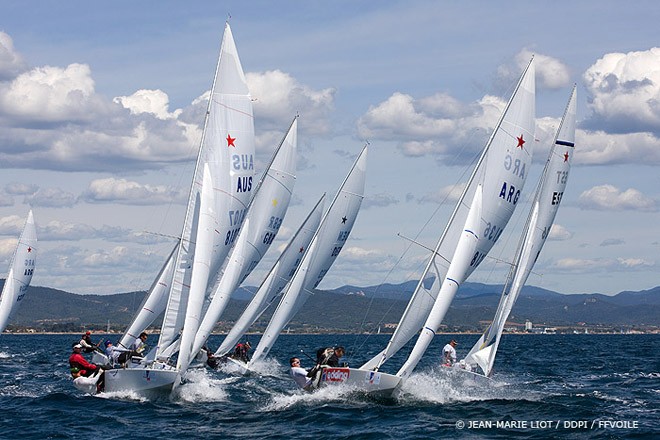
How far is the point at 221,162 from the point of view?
29641mm

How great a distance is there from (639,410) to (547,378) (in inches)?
472

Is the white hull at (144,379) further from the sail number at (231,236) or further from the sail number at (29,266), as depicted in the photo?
the sail number at (29,266)

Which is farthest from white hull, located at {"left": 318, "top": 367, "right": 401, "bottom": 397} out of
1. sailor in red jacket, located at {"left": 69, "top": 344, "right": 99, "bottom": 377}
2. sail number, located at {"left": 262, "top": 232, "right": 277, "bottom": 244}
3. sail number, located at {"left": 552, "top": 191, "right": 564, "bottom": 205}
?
sail number, located at {"left": 262, "top": 232, "right": 277, "bottom": 244}

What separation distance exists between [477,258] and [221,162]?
26.3 ft

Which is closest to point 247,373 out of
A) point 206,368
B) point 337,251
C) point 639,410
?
point 206,368

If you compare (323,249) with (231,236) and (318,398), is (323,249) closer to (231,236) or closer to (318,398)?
(231,236)

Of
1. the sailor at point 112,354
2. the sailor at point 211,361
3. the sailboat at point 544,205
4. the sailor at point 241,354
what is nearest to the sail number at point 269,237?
the sailor at point 241,354

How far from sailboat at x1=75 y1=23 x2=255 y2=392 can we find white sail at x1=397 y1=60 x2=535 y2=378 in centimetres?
656

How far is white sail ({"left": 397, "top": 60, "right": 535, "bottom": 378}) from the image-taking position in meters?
28.5

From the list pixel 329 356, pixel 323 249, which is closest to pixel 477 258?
pixel 329 356

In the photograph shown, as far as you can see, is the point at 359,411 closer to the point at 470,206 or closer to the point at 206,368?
the point at 470,206

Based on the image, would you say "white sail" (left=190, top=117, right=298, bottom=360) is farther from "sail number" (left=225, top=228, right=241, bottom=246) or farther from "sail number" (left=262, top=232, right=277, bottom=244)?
"sail number" (left=225, top=228, right=241, bottom=246)

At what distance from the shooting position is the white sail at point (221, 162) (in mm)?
29562

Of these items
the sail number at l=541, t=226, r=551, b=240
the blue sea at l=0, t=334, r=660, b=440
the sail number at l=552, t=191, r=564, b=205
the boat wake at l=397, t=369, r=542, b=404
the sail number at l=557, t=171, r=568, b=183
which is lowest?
the blue sea at l=0, t=334, r=660, b=440
